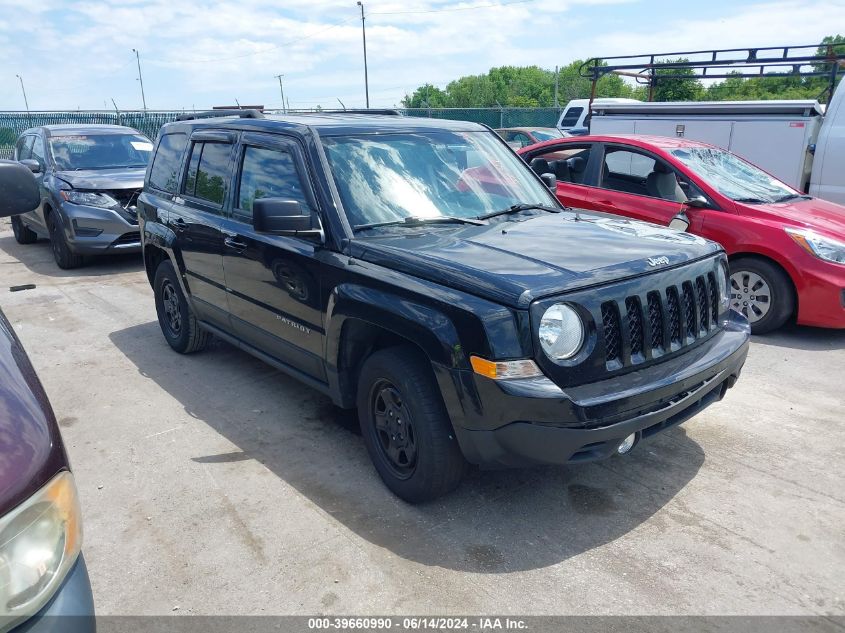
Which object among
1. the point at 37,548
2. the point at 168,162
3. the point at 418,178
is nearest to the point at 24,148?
the point at 168,162

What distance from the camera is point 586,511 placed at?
3414 millimetres

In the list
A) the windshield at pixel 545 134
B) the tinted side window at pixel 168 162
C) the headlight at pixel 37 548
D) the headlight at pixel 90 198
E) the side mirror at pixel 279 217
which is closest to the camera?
the headlight at pixel 37 548

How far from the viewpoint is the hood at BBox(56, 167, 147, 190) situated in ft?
30.4

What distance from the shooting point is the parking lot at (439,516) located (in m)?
2.85

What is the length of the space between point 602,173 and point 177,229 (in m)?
4.33

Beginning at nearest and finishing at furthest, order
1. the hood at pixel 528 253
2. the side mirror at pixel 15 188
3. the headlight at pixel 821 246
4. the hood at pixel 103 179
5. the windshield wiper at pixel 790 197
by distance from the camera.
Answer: the side mirror at pixel 15 188, the hood at pixel 528 253, the headlight at pixel 821 246, the windshield wiper at pixel 790 197, the hood at pixel 103 179

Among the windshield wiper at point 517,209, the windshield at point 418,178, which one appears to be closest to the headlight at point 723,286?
the windshield wiper at point 517,209

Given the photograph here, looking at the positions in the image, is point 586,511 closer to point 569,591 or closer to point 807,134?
point 569,591

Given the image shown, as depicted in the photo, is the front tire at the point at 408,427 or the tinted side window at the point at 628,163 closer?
the front tire at the point at 408,427

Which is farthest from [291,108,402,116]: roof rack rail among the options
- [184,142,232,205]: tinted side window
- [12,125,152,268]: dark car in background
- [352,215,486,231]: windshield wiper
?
[12,125,152,268]: dark car in background

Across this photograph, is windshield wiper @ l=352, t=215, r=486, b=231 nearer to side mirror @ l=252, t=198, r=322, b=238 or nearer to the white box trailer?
side mirror @ l=252, t=198, r=322, b=238

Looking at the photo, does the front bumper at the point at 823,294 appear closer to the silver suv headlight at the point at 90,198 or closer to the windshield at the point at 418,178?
the windshield at the point at 418,178

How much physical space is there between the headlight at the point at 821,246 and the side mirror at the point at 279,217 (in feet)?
14.5

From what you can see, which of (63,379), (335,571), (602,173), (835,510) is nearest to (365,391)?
(335,571)
